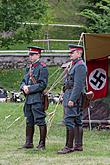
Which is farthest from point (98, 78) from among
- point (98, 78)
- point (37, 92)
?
point (37, 92)

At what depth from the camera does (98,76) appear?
1374 centimetres

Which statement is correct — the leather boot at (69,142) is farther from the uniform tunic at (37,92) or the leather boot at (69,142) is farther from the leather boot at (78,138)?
the uniform tunic at (37,92)

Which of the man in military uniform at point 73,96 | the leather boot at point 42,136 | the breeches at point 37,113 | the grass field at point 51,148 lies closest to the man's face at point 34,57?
the man in military uniform at point 73,96

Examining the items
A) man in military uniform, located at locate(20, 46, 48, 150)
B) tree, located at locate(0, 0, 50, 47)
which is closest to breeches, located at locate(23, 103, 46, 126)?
man in military uniform, located at locate(20, 46, 48, 150)

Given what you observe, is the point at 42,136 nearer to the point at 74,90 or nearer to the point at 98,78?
the point at 74,90

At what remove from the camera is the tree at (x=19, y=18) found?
26.9 m

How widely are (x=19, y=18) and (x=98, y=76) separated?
13750 mm

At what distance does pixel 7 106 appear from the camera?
61.3 feet

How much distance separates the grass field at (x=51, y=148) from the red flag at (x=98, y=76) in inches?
35.2

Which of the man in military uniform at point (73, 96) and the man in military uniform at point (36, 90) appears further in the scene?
the man in military uniform at point (36, 90)

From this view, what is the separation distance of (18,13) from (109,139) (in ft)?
51.3

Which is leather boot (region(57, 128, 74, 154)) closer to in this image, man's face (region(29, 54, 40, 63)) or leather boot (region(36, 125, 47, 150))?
leather boot (region(36, 125, 47, 150))

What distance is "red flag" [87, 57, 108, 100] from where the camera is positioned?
13.6 meters

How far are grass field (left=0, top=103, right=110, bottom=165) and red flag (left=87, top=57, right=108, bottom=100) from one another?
2.93 ft
